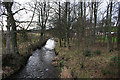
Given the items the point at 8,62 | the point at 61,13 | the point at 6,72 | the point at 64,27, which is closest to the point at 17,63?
the point at 8,62

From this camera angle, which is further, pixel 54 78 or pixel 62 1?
pixel 62 1

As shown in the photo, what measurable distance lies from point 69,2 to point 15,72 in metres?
11.7

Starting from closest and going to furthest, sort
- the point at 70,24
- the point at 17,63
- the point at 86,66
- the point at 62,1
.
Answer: the point at 86,66 < the point at 17,63 < the point at 70,24 < the point at 62,1

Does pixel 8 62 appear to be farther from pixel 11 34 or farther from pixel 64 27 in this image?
pixel 64 27

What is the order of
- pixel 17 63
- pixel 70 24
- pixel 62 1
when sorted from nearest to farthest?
1. pixel 17 63
2. pixel 70 24
3. pixel 62 1

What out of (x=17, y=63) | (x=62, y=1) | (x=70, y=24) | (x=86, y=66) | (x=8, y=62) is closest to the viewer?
(x=86, y=66)

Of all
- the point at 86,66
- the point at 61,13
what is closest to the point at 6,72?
the point at 86,66

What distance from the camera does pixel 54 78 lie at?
20.8 feet

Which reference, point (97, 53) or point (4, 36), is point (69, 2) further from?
point (4, 36)

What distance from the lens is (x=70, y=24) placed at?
12.1 meters

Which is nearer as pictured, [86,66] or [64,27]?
[86,66]

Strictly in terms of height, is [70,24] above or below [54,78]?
above

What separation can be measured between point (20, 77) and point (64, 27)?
8.66 metres

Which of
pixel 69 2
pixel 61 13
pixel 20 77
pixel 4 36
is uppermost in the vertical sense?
pixel 69 2
